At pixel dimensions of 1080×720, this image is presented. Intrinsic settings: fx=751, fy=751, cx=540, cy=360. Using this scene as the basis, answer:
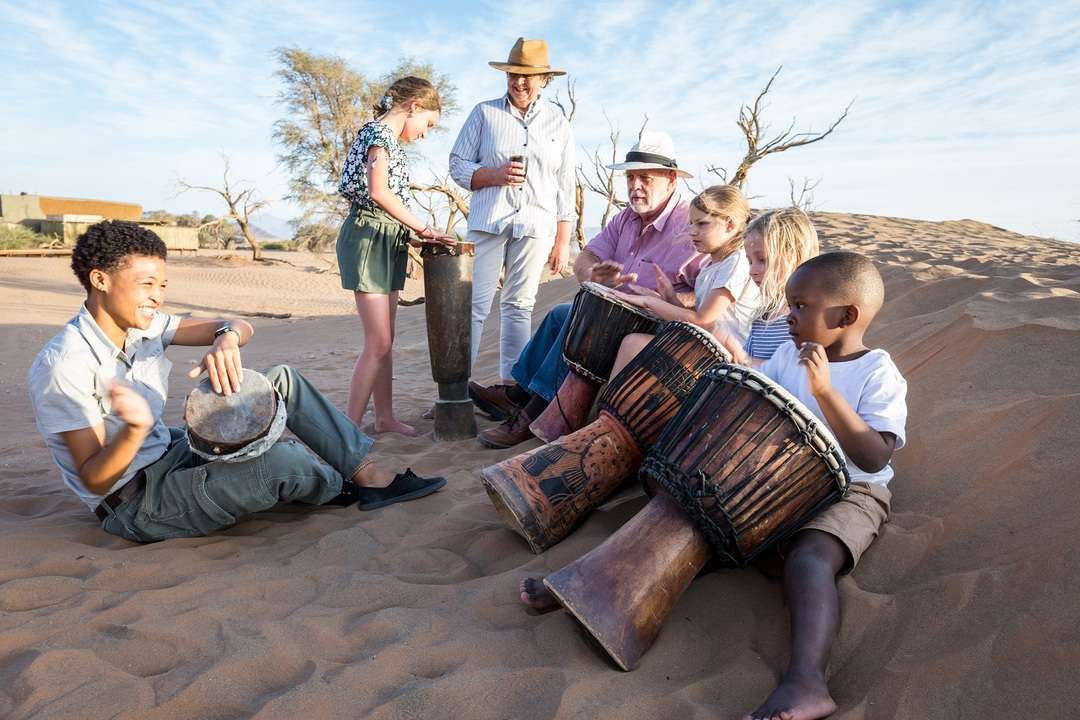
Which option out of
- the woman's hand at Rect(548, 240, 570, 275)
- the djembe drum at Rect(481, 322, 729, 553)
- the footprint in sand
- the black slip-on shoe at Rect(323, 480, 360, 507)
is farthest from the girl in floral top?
the footprint in sand

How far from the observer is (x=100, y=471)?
2.51 m

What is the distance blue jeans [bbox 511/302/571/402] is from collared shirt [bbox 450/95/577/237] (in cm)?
66

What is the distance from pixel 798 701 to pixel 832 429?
36.6 inches

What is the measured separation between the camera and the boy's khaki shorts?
2240 millimetres

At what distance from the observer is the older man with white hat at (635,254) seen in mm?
3867

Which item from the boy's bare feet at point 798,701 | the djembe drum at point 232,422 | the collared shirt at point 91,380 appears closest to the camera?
the boy's bare feet at point 798,701

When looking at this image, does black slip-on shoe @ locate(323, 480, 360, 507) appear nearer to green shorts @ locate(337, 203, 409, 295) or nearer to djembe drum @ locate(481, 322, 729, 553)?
djembe drum @ locate(481, 322, 729, 553)

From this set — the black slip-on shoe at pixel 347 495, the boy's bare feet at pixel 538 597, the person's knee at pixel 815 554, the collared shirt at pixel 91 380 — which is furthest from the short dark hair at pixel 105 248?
the person's knee at pixel 815 554

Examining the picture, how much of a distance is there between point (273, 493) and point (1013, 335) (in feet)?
10.8

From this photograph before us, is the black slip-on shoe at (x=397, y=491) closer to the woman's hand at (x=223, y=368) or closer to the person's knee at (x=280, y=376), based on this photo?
the person's knee at (x=280, y=376)

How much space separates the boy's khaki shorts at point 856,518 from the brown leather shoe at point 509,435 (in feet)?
6.42

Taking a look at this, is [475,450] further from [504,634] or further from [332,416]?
[504,634]

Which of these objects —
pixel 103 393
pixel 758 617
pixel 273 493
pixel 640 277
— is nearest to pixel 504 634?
pixel 758 617

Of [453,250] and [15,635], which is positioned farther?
[453,250]
